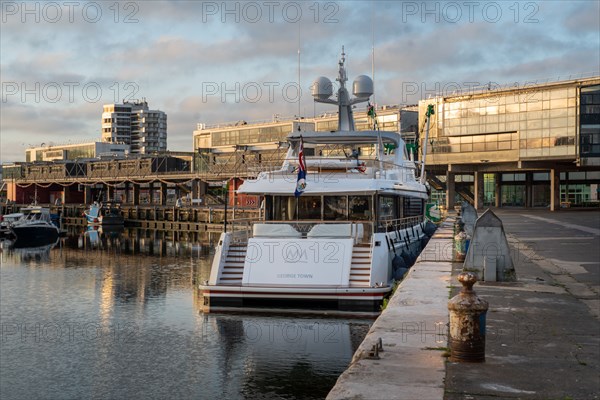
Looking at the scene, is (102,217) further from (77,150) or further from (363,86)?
(77,150)

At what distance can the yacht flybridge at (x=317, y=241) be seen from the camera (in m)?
19.5

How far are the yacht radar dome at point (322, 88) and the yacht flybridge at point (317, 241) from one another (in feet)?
9.62

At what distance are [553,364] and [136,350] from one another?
1120 centimetres

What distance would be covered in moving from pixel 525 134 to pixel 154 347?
62178 millimetres

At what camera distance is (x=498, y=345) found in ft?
32.5

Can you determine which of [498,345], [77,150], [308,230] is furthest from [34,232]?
[77,150]

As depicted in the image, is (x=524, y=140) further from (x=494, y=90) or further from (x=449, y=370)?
(x=449, y=370)

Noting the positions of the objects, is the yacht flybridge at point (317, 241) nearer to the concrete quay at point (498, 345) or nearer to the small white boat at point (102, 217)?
the concrete quay at point (498, 345)

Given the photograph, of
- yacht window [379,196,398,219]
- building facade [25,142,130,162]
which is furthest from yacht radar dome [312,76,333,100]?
building facade [25,142,130,162]

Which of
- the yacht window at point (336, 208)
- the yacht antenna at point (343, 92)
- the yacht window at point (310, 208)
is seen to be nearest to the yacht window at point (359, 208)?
the yacht window at point (336, 208)

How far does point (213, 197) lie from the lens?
95.6m

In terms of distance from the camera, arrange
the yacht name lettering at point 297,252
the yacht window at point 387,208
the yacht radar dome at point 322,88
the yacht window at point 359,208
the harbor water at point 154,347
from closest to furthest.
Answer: the harbor water at point 154,347 → the yacht name lettering at point 297,252 → the yacht window at point 359,208 → the yacht window at point 387,208 → the yacht radar dome at point 322,88

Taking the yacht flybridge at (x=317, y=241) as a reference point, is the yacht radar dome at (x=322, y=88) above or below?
above

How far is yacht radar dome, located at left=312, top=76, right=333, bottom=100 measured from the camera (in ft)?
94.8
